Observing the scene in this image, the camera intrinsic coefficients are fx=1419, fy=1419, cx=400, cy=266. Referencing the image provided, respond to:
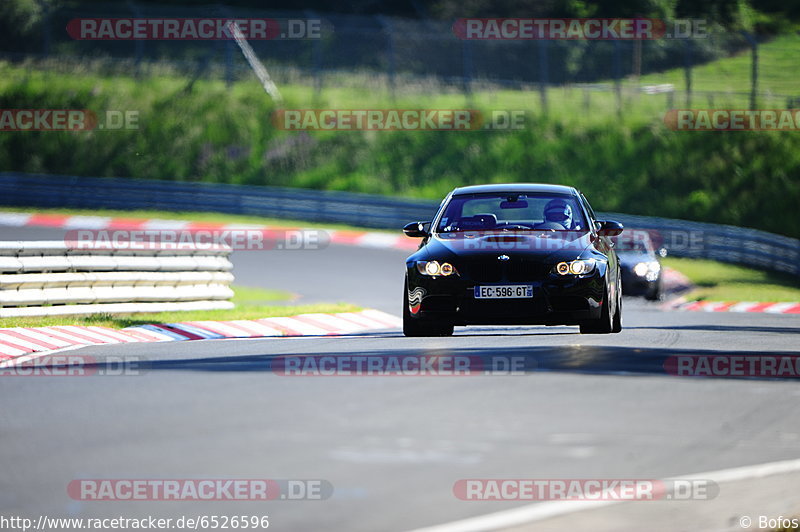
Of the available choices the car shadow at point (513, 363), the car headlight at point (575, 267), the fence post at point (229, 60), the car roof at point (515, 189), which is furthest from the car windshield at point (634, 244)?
the fence post at point (229, 60)

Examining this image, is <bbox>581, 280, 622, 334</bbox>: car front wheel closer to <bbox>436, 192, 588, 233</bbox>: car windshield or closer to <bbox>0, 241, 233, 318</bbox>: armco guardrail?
<bbox>436, 192, 588, 233</bbox>: car windshield

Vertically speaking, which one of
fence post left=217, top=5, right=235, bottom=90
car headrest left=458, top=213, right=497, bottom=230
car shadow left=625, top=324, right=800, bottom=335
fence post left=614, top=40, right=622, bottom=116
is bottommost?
car shadow left=625, top=324, right=800, bottom=335

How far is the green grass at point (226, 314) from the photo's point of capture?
15636mm

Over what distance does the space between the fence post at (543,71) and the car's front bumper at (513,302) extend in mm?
28395

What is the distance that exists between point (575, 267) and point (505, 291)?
2.26 ft

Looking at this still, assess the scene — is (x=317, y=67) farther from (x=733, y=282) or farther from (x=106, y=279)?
(x=106, y=279)

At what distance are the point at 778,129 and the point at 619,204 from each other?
16.4ft

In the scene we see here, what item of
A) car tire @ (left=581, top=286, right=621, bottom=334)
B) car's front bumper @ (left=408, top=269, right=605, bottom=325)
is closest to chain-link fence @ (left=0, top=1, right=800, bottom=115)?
→ car tire @ (left=581, top=286, right=621, bottom=334)

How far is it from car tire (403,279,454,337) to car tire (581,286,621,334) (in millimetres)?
1321

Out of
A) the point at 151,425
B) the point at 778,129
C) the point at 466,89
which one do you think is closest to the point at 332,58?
the point at 466,89

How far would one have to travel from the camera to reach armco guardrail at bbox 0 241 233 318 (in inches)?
621

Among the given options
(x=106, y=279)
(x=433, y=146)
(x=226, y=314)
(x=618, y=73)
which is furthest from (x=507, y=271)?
(x=433, y=146)

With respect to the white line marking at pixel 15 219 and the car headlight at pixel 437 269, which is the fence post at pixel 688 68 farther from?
the car headlight at pixel 437 269

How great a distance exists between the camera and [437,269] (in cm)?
1273
